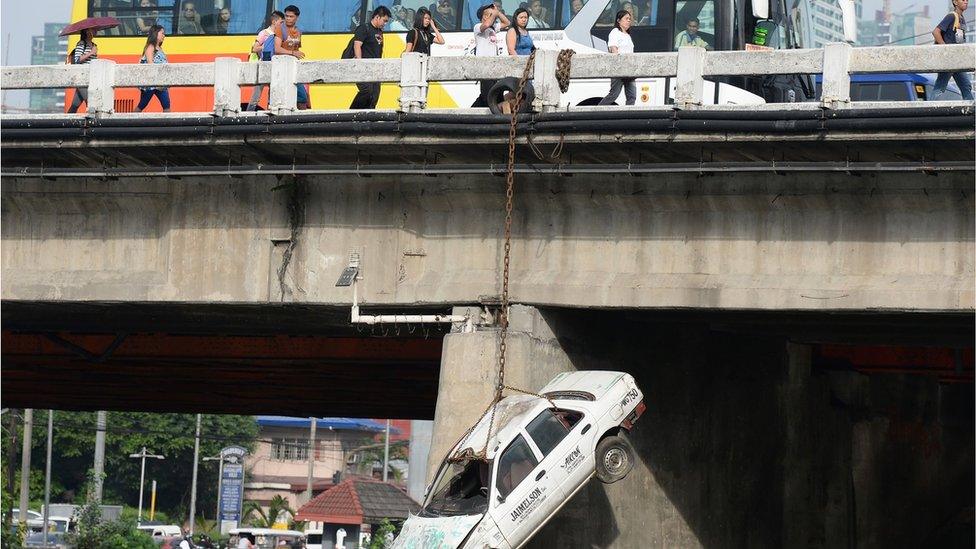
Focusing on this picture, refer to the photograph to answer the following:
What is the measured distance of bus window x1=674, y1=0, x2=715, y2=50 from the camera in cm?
1961

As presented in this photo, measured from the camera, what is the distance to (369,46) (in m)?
18.4

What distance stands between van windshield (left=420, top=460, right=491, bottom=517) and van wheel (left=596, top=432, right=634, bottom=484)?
4.22 ft

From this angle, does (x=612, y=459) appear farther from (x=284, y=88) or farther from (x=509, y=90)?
(x=284, y=88)

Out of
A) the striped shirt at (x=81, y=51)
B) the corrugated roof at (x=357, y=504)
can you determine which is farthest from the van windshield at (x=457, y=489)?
the corrugated roof at (x=357, y=504)

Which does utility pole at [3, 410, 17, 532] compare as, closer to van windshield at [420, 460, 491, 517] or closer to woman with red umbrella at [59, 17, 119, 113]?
woman with red umbrella at [59, 17, 119, 113]

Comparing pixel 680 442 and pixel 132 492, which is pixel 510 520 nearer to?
pixel 680 442

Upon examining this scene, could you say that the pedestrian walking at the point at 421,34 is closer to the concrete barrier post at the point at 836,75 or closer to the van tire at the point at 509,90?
the van tire at the point at 509,90

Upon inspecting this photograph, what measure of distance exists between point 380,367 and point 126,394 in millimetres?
8755

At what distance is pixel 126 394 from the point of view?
31.5 m

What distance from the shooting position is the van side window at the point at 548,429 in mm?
15200

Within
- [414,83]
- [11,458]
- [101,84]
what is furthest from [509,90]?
[11,458]

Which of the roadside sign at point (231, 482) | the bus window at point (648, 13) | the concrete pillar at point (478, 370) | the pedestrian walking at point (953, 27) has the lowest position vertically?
the roadside sign at point (231, 482)

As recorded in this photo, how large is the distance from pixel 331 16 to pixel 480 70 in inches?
226

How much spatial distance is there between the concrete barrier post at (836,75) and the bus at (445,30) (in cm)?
373
